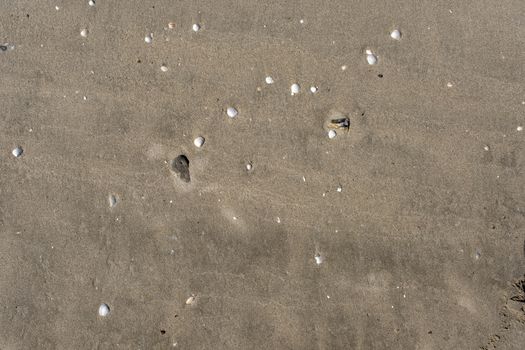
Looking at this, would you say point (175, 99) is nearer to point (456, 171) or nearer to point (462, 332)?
point (456, 171)

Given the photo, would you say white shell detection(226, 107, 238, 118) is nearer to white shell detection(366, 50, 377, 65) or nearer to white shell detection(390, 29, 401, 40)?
white shell detection(366, 50, 377, 65)

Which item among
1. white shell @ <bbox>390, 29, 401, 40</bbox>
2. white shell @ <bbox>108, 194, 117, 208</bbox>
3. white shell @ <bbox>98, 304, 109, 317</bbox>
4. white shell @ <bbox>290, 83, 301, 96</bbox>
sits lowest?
white shell @ <bbox>98, 304, 109, 317</bbox>

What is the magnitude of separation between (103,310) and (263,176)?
174 centimetres

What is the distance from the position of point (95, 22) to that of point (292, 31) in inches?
68.7

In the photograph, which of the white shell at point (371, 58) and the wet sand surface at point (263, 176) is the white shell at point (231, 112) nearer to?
the wet sand surface at point (263, 176)

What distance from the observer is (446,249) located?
347 cm

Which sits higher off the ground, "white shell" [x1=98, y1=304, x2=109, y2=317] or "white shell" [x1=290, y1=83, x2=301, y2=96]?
"white shell" [x1=290, y1=83, x2=301, y2=96]

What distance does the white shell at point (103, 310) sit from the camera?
3480mm

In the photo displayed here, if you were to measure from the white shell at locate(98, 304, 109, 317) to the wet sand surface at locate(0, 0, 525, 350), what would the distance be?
36 mm

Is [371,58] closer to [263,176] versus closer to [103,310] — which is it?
[263,176]

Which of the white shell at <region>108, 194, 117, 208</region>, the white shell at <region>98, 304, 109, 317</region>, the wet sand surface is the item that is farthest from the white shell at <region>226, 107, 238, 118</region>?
the white shell at <region>98, 304, 109, 317</region>

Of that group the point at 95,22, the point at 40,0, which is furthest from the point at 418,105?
the point at 40,0

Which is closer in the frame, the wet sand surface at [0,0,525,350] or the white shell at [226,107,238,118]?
the wet sand surface at [0,0,525,350]

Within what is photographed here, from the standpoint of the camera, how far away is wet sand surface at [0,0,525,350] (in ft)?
11.3
